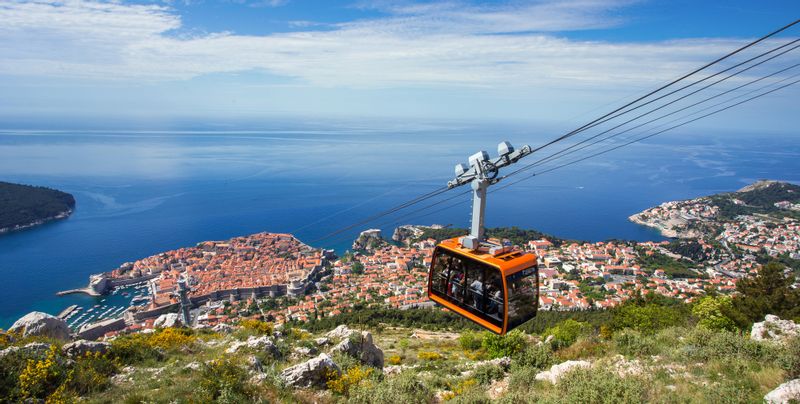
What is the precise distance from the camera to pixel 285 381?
6188 millimetres

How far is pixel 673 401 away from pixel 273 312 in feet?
84.1

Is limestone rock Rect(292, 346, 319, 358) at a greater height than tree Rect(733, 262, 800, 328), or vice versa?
limestone rock Rect(292, 346, 319, 358)

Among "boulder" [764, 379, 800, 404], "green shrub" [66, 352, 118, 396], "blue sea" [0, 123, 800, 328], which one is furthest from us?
"blue sea" [0, 123, 800, 328]

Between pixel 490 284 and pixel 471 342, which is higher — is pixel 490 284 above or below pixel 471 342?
above

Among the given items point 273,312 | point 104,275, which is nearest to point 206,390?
point 273,312

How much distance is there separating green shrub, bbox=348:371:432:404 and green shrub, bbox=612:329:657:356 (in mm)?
4559

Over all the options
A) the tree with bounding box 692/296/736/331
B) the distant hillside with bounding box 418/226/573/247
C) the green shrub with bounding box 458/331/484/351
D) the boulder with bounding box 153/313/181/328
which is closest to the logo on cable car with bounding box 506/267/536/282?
the tree with bounding box 692/296/736/331

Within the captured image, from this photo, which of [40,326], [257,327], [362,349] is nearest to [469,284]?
[362,349]

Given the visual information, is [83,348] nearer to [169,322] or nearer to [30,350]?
[30,350]

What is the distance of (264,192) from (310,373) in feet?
220

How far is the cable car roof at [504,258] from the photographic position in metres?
5.97

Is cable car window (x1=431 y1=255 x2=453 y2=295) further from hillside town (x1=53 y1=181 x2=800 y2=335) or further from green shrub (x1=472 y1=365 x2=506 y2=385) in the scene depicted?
hillside town (x1=53 y1=181 x2=800 y2=335)

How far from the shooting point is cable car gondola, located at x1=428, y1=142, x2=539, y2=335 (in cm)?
600

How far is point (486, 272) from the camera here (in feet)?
20.6
